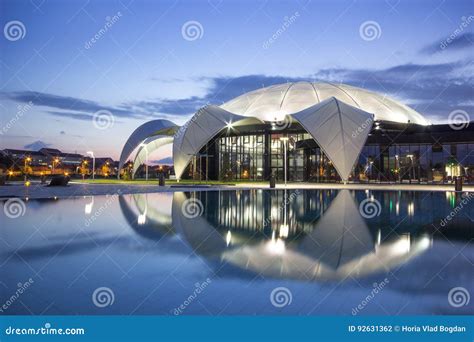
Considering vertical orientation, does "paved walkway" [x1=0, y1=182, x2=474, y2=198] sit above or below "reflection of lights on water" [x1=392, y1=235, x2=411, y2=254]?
above

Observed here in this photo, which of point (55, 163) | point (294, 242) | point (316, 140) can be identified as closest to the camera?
point (294, 242)

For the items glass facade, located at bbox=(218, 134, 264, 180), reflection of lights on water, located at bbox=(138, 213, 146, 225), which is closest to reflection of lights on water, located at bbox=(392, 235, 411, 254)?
reflection of lights on water, located at bbox=(138, 213, 146, 225)

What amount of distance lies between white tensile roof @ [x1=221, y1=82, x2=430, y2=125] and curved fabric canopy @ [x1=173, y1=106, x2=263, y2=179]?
17.4ft

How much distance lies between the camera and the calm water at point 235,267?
4.20 meters

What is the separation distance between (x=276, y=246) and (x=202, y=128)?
1368 inches

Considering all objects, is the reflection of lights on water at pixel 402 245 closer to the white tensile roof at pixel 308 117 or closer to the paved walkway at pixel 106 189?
the paved walkway at pixel 106 189

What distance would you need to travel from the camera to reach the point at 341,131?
33.2 metres

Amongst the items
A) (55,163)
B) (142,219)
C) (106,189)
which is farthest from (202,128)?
(55,163)

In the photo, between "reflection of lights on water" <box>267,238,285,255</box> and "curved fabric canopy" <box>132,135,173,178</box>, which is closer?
"reflection of lights on water" <box>267,238,285,255</box>

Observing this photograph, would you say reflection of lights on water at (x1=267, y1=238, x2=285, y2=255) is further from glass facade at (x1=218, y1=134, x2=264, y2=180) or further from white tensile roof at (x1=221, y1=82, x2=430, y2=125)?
glass facade at (x1=218, y1=134, x2=264, y2=180)

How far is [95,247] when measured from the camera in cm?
709

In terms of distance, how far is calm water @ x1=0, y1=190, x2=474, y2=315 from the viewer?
4.20 m

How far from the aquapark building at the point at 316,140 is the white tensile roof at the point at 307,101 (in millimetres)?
124

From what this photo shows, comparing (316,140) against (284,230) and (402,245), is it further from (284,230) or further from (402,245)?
(402,245)
